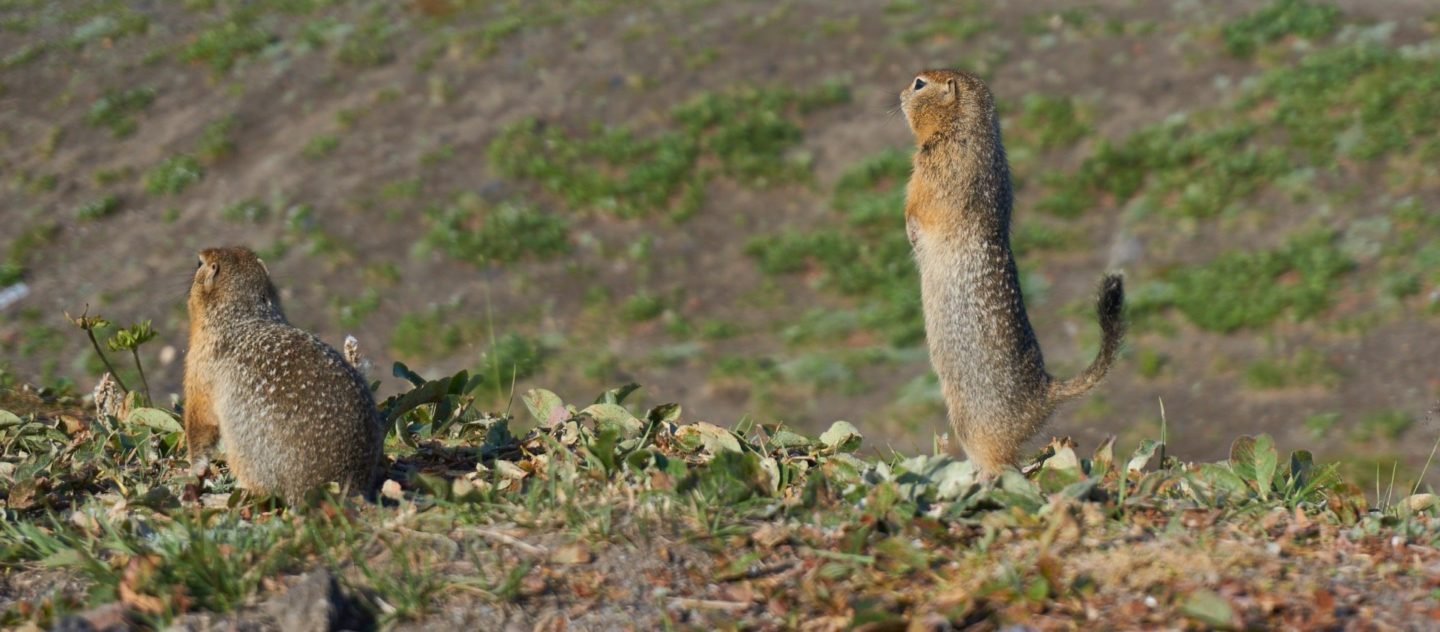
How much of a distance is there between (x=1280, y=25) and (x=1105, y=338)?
449 inches

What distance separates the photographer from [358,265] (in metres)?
14.3

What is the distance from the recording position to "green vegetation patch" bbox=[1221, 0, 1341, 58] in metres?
15.7

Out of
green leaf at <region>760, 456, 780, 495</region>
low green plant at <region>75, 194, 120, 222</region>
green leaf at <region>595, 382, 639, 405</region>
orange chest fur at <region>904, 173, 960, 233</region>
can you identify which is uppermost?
orange chest fur at <region>904, 173, 960, 233</region>

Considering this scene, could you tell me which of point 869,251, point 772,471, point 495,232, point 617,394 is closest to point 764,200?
point 869,251

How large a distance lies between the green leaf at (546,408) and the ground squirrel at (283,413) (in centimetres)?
99

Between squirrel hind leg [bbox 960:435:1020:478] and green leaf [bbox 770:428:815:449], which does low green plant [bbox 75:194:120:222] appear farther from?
squirrel hind leg [bbox 960:435:1020:478]

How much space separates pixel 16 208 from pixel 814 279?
8891 mm

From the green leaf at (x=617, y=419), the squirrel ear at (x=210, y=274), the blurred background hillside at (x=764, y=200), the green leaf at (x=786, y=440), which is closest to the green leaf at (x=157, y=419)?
the squirrel ear at (x=210, y=274)

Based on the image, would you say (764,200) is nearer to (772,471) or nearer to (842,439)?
(842,439)

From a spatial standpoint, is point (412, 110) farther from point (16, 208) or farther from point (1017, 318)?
point (1017, 318)

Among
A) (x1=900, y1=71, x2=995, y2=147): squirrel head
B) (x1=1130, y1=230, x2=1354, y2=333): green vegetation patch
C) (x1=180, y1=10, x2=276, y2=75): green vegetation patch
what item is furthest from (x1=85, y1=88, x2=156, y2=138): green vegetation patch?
(x1=900, y1=71, x2=995, y2=147): squirrel head

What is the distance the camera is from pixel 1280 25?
15.8 metres

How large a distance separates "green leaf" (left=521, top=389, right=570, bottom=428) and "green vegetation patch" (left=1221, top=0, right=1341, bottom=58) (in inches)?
471

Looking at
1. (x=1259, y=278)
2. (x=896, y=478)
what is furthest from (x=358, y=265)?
(x=896, y=478)
